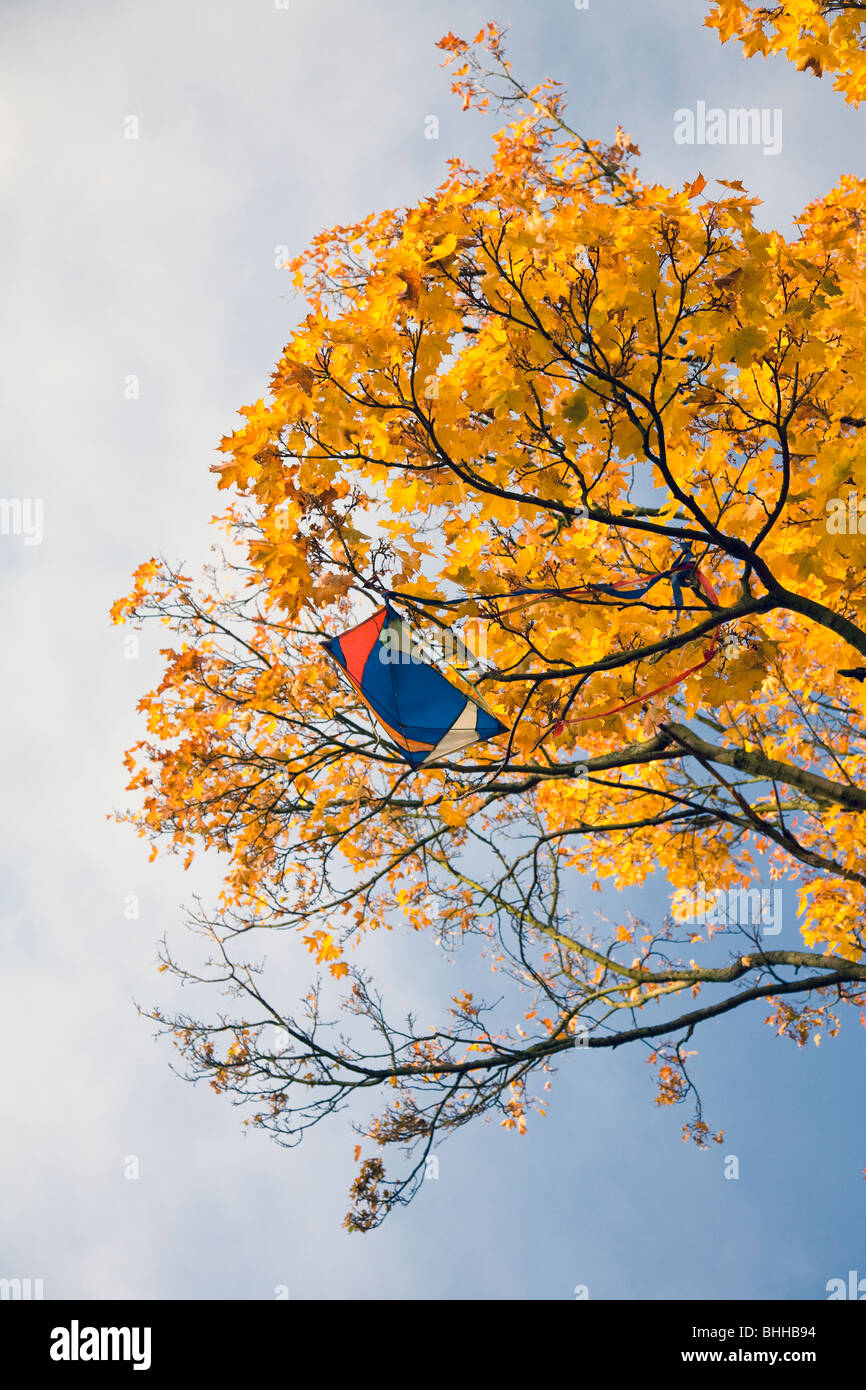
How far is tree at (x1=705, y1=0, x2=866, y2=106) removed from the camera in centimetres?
407

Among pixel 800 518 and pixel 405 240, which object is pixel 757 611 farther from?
pixel 405 240

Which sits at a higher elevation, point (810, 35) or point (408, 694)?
point (810, 35)

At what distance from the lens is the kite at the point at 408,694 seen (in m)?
4.15

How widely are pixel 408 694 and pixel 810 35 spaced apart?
12.6 feet

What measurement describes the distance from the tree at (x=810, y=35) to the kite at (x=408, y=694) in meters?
3.54

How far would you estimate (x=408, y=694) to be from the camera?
4344 millimetres

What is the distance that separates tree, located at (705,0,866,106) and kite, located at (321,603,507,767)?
3545mm

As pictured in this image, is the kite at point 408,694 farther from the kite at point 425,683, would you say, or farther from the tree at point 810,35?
the tree at point 810,35

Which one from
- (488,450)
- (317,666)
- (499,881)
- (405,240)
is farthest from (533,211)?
(499,881)
